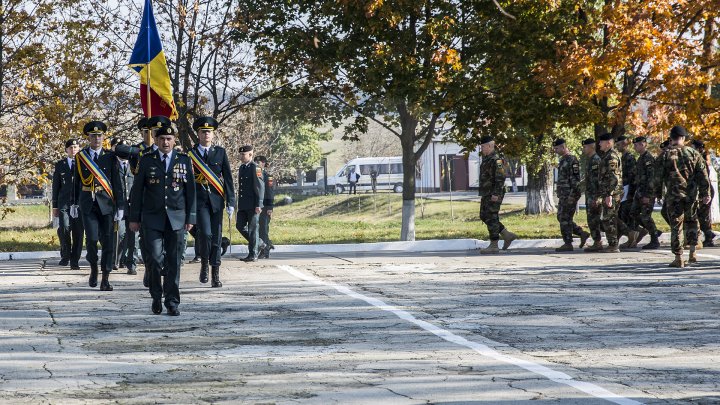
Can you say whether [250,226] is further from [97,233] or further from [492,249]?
[492,249]

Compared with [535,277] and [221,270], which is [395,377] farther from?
[221,270]

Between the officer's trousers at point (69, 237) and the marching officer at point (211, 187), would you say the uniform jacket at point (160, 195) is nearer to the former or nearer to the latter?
the marching officer at point (211, 187)

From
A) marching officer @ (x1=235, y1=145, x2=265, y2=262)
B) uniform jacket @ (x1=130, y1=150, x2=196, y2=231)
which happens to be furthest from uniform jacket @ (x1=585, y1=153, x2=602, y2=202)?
uniform jacket @ (x1=130, y1=150, x2=196, y2=231)

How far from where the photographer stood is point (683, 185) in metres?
15.3

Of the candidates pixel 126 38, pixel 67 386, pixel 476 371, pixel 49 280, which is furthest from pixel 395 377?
pixel 126 38

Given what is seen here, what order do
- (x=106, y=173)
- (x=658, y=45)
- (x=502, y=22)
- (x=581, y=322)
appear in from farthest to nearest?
(x=502, y=22) → (x=658, y=45) → (x=106, y=173) → (x=581, y=322)

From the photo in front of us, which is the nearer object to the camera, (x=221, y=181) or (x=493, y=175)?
(x=221, y=181)

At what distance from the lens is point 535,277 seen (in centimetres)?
1423

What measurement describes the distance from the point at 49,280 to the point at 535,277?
6.75m

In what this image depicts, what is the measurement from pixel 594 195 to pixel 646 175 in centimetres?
110

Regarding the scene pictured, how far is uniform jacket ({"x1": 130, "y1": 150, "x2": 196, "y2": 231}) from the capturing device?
1083cm

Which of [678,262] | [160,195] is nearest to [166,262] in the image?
[160,195]

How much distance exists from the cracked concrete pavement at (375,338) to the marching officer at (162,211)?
1.14 ft

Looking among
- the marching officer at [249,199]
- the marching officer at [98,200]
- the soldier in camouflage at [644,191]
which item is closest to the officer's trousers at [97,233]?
the marching officer at [98,200]
